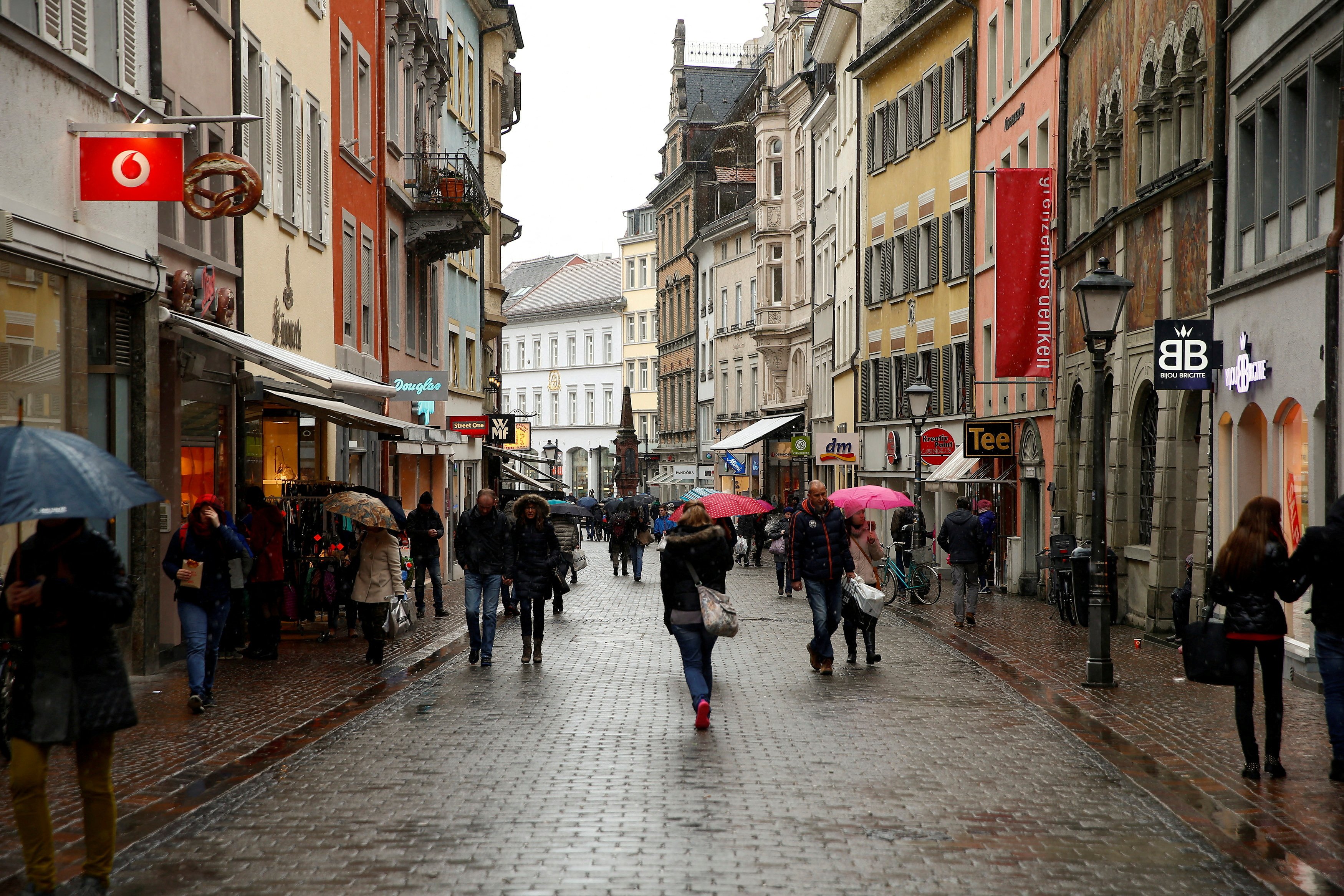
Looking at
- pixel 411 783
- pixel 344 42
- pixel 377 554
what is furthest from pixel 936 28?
pixel 411 783

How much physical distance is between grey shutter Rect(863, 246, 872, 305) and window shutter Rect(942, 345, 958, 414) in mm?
7871

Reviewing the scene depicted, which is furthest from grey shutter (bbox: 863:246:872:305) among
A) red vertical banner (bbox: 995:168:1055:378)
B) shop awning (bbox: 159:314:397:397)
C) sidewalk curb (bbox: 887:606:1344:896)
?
sidewalk curb (bbox: 887:606:1344:896)

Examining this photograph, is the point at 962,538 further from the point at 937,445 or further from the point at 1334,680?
the point at 1334,680

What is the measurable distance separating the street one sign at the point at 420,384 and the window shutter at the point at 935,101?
16.0m

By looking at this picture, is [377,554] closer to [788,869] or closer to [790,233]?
[788,869]

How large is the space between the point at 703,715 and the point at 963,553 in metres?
11.1

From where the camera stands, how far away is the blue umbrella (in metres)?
6.63

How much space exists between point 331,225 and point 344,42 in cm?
382

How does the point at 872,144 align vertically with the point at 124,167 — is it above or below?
above

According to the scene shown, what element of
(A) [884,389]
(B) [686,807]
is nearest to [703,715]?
(B) [686,807]

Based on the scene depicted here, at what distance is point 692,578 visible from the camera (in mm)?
12898

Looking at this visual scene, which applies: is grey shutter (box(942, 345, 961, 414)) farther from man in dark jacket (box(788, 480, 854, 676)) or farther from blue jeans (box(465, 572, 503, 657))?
blue jeans (box(465, 572, 503, 657))

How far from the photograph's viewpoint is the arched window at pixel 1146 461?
22.5 metres

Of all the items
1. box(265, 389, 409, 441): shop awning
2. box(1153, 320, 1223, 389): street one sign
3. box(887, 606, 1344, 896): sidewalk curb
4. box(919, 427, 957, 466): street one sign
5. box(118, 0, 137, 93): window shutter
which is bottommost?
box(887, 606, 1344, 896): sidewalk curb
